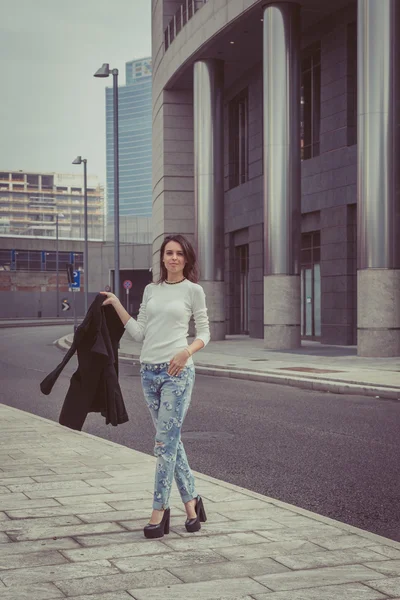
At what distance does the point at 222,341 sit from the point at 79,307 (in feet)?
169

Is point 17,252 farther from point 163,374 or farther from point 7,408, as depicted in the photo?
point 163,374

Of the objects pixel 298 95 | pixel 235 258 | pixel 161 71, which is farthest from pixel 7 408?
pixel 161 71

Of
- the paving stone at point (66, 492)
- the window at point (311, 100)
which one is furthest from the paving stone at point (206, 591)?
the window at point (311, 100)

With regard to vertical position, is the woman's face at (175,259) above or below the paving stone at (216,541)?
above

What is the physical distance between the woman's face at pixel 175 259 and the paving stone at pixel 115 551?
5.35 ft

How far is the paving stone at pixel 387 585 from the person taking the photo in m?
4.36

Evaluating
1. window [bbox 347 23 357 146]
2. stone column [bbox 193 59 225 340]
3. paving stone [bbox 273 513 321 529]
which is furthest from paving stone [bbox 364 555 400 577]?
stone column [bbox 193 59 225 340]

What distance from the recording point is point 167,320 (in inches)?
219

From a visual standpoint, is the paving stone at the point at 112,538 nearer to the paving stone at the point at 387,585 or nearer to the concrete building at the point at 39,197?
the paving stone at the point at 387,585

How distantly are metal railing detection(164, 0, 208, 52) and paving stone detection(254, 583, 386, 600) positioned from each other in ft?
106

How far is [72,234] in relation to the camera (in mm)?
87250

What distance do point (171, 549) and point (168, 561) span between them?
0.27m

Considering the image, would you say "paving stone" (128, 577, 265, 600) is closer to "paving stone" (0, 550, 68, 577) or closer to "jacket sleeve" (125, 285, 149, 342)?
"paving stone" (0, 550, 68, 577)

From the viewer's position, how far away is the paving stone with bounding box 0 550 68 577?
4.83 meters
